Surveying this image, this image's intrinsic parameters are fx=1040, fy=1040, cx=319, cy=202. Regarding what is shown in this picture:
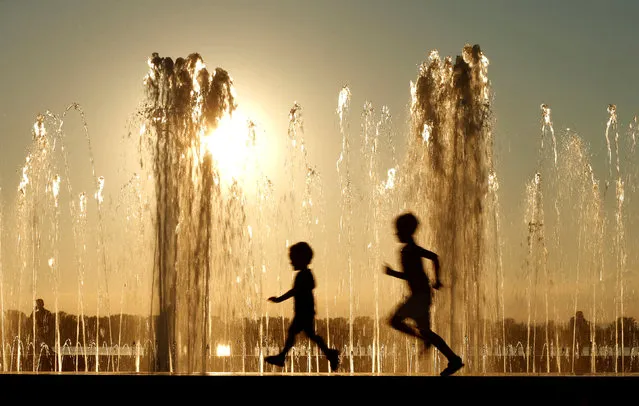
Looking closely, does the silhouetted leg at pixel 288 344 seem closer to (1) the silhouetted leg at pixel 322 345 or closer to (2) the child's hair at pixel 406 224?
(1) the silhouetted leg at pixel 322 345

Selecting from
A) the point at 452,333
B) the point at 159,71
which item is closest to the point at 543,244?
the point at 452,333

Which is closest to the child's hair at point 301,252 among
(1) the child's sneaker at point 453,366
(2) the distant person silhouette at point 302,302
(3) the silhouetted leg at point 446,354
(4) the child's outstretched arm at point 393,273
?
(2) the distant person silhouette at point 302,302

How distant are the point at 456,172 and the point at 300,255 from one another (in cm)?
999

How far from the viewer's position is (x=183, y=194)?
19.3m

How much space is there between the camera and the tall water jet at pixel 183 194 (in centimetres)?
1800

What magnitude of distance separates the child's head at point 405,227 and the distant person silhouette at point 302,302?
0.89 meters

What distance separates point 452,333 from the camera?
1697 centimetres

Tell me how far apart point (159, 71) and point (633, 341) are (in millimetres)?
16106

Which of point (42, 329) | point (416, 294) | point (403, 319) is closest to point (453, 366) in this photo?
point (403, 319)

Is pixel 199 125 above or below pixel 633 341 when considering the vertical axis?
above

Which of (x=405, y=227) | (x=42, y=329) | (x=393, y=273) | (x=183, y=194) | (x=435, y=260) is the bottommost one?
(x=42, y=329)
